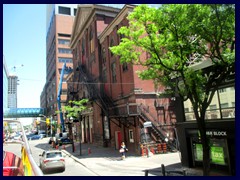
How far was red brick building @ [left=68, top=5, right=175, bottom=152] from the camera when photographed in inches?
937

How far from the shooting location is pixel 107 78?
30.4 metres

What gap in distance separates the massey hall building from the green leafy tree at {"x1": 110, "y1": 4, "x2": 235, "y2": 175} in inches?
133

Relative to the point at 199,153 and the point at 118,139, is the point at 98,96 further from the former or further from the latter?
the point at 199,153

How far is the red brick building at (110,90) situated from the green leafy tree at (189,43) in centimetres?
497

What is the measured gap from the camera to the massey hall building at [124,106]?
50.0ft

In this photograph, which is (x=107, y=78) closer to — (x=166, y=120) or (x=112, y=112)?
(x=112, y=112)

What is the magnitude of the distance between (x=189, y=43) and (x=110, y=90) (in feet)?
67.9

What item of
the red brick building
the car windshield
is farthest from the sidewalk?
the red brick building

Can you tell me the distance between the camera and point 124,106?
980 inches

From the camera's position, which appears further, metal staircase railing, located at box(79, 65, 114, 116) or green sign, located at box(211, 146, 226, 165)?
metal staircase railing, located at box(79, 65, 114, 116)

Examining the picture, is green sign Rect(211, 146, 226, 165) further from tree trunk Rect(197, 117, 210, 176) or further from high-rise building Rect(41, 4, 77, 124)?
high-rise building Rect(41, 4, 77, 124)

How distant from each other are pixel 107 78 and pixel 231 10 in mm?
22661

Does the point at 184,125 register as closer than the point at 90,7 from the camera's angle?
Yes

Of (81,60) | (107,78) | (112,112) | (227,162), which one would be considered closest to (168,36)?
(227,162)
